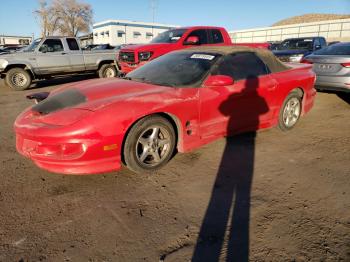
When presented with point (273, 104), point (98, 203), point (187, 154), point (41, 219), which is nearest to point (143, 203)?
point (98, 203)

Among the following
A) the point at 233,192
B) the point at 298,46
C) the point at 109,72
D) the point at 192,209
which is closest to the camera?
the point at 192,209

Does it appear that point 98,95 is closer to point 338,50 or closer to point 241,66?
point 241,66

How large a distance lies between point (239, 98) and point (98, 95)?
1.98m

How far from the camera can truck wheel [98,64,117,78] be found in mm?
11414

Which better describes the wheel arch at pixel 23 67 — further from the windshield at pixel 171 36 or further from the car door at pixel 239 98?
the car door at pixel 239 98

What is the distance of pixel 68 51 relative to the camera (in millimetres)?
10586

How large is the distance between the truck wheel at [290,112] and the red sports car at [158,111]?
0.7 inches

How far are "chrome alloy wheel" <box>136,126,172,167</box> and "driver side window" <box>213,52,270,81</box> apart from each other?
3.89 ft

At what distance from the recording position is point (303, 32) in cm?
4097

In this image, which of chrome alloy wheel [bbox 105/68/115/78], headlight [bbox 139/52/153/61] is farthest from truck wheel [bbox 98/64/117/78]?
headlight [bbox 139/52/153/61]

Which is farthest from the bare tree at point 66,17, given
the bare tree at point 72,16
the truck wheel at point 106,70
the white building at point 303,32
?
the truck wheel at point 106,70

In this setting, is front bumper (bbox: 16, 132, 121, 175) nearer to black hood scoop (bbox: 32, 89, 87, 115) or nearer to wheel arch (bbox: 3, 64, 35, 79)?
black hood scoop (bbox: 32, 89, 87, 115)

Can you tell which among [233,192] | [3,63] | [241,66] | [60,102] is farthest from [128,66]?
[233,192]

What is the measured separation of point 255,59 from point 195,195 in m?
2.64
